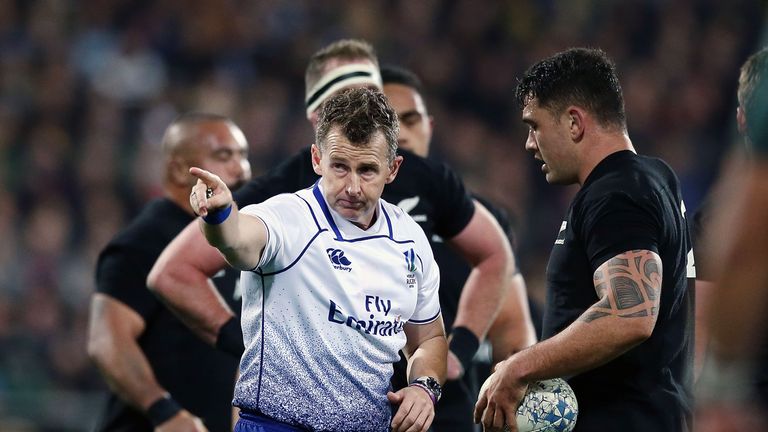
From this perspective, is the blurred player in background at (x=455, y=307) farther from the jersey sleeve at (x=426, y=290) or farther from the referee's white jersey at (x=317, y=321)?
the referee's white jersey at (x=317, y=321)

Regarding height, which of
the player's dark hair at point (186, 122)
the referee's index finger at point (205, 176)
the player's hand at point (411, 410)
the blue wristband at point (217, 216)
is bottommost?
the player's hand at point (411, 410)

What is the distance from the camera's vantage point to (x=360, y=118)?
3.99 metres

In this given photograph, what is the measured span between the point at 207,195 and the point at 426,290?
3.22ft

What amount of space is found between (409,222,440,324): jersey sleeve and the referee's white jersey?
0.59ft

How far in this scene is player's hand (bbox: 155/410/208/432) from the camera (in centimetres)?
541

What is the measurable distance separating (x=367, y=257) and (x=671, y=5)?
Answer: 10803 mm

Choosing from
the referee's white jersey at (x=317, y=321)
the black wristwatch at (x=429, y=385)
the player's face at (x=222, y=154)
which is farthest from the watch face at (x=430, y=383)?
the player's face at (x=222, y=154)

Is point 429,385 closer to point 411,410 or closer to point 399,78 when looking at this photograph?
point 411,410

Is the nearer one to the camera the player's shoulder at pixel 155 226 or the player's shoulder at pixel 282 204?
the player's shoulder at pixel 282 204

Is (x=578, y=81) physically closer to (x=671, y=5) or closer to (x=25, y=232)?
(x=25, y=232)

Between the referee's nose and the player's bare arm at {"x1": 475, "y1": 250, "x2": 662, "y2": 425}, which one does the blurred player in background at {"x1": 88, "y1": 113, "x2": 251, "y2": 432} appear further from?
the player's bare arm at {"x1": 475, "y1": 250, "x2": 662, "y2": 425}

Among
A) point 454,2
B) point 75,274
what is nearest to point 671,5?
point 454,2

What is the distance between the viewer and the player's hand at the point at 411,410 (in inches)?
155


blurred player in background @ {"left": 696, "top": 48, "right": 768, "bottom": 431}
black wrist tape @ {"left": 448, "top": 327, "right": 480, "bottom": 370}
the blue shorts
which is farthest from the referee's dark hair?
blurred player in background @ {"left": 696, "top": 48, "right": 768, "bottom": 431}
